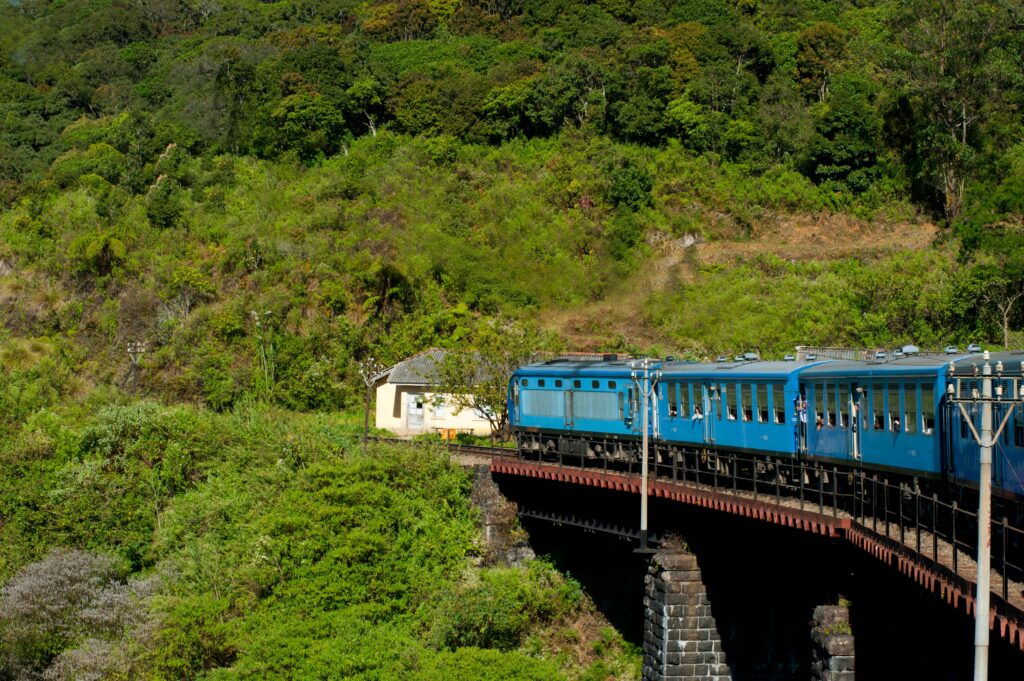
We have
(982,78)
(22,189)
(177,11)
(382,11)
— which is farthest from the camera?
(177,11)

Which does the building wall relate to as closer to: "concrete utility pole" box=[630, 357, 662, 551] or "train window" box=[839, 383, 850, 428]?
"concrete utility pole" box=[630, 357, 662, 551]

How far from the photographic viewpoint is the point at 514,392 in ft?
160

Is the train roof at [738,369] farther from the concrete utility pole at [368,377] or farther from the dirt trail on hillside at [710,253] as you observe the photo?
the dirt trail on hillside at [710,253]

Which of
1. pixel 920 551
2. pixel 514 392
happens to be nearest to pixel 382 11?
pixel 514 392

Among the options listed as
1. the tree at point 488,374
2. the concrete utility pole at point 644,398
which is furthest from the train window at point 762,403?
the tree at point 488,374

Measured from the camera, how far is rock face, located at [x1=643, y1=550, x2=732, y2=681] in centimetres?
3412

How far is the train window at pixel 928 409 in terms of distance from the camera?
85.2ft

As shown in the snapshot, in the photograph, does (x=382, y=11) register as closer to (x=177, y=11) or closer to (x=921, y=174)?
(x=177, y=11)

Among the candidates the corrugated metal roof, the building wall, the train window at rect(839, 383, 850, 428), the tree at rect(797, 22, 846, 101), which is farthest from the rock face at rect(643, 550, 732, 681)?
the tree at rect(797, 22, 846, 101)

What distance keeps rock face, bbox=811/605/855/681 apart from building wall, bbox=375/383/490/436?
31.1 meters

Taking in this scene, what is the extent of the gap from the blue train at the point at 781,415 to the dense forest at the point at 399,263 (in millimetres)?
4821

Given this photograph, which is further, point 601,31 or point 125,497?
point 601,31

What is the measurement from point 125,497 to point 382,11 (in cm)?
7307

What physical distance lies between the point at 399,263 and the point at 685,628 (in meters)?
38.2
